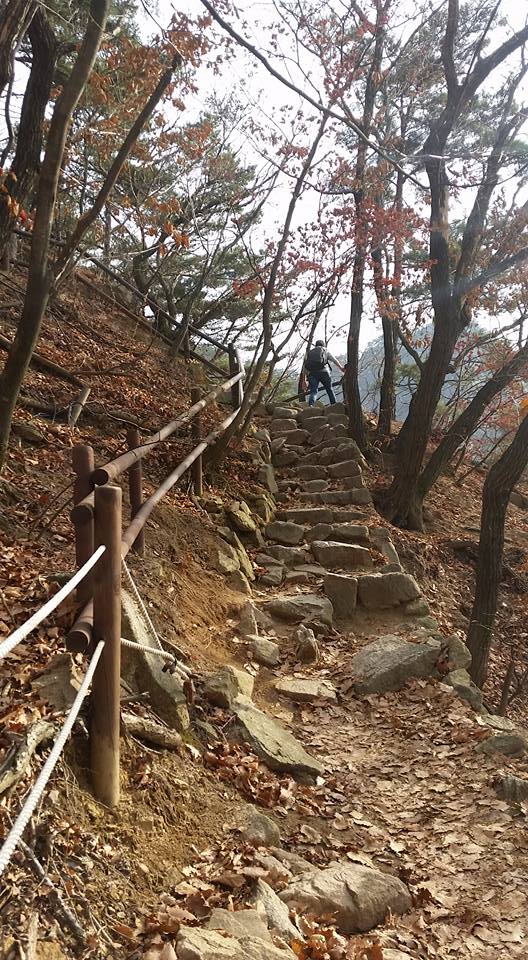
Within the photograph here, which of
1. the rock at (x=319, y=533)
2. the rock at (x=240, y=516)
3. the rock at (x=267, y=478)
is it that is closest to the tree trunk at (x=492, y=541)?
the rock at (x=319, y=533)

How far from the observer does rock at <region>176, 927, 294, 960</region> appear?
5.92 feet

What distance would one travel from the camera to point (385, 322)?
13.4 metres

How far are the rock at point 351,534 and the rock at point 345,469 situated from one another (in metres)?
2.08

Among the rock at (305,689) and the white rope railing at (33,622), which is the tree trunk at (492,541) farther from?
the white rope railing at (33,622)

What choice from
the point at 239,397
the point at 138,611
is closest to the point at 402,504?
the point at 239,397

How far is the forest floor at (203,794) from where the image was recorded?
6.51ft

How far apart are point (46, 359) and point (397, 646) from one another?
17.8ft

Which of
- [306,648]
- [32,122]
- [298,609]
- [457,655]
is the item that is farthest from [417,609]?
[32,122]

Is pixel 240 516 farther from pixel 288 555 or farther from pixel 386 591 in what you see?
pixel 386 591

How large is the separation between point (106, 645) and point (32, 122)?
7.21m

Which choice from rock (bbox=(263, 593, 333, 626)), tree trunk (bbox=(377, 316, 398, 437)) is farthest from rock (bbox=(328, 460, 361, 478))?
rock (bbox=(263, 593, 333, 626))

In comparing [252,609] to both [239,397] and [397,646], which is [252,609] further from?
[239,397]

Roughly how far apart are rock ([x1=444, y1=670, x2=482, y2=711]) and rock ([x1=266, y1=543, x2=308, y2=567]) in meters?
2.54

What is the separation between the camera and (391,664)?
5.23 metres
